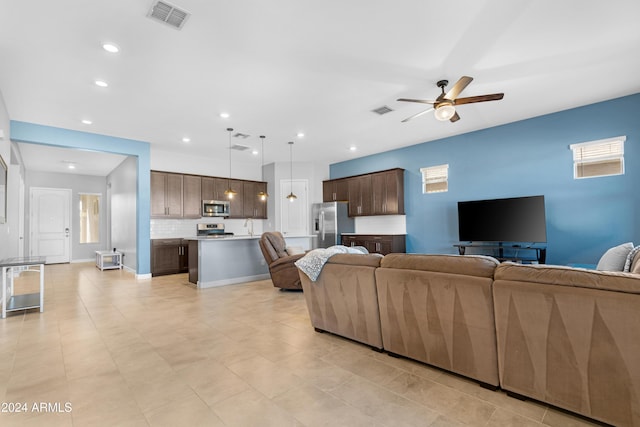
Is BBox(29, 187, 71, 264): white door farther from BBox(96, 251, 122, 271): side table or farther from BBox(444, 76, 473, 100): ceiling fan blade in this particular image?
BBox(444, 76, 473, 100): ceiling fan blade

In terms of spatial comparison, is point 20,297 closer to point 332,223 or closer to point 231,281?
point 231,281

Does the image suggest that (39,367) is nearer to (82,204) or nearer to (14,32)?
(14,32)

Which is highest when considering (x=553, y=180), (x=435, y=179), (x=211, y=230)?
(x=435, y=179)

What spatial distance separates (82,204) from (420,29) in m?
11.8

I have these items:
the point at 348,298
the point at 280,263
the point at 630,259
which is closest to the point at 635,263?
the point at 630,259

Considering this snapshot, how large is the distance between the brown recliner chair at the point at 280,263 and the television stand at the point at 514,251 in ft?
10.8

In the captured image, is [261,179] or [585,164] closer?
[585,164]

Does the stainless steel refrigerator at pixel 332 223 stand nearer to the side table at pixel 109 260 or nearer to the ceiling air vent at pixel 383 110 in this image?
the ceiling air vent at pixel 383 110

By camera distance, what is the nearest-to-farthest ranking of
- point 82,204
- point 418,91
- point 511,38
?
1. point 511,38
2. point 418,91
3. point 82,204

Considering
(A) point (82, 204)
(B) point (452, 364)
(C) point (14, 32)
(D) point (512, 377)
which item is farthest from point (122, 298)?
(A) point (82, 204)

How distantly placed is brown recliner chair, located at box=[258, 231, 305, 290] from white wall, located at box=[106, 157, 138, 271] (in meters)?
3.49

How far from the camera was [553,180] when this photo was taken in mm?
5336

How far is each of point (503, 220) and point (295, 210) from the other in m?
5.28

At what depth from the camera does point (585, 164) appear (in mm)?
5078
